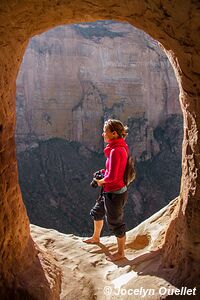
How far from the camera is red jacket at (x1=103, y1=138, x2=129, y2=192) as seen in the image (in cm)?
270

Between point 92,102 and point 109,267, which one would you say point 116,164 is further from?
point 92,102

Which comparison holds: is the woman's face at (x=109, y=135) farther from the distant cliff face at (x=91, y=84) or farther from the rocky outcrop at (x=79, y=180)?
the distant cliff face at (x=91, y=84)

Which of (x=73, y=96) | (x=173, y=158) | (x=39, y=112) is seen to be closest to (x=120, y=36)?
(x=73, y=96)

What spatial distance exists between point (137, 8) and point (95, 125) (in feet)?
54.2

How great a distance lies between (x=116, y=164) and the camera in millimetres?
2697

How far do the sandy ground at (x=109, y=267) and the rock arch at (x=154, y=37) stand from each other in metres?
0.18

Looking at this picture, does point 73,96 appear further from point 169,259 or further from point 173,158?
point 169,259

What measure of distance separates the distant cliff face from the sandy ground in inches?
575

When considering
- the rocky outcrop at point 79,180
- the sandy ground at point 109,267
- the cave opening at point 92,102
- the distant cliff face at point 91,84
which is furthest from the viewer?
the distant cliff face at point 91,84

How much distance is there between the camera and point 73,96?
18.4m

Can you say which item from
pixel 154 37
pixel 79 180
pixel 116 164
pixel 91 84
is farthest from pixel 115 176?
pixel 91 84

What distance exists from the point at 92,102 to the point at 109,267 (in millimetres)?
15877

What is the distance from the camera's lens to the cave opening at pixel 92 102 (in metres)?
17.8

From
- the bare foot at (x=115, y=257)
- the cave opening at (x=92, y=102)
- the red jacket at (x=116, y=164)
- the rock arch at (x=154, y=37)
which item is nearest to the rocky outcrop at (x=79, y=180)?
the cave opening at (x=92, y=102)
